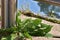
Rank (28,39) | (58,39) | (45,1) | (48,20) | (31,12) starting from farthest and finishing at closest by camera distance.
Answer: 1. (45,1)
2. (31,12)
3. (48,20)
4. (58,39)
5. (28,39)

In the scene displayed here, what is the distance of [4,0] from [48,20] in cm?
148

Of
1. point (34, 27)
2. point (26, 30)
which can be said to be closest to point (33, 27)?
point (34, 27)

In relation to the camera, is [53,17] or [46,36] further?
[53,17]

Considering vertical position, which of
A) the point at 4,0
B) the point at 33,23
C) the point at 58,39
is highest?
the point at 4,0

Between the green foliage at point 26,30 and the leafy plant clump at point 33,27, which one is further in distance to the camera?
the leafy plant clump at point 33,27

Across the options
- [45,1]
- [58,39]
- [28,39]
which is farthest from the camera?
[45,1]

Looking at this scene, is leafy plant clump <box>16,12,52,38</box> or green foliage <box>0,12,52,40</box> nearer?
green foliage <box>0,12,52,40</box>

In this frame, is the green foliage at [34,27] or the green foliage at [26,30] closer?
the green foliage at [26,30]

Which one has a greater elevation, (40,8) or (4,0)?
(4,0)

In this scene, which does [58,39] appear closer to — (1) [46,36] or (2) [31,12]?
(1) [46,36]

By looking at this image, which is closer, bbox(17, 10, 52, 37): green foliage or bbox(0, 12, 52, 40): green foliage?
bbox(0, 12, 52, 40): green foliage

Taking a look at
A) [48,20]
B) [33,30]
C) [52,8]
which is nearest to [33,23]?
[33,30]

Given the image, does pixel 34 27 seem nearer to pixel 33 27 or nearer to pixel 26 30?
pixel 33 27

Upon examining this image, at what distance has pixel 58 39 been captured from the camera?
304 centimetres
